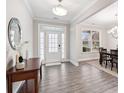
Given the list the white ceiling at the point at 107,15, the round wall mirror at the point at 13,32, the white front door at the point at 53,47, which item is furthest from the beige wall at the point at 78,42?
the round wall mirror at the point at 13,32

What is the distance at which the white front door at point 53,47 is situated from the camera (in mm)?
6086

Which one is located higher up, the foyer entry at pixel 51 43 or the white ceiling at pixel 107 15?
the white ceiling at pixel 107 15

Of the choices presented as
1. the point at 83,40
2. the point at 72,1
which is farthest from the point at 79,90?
the point at 83,40

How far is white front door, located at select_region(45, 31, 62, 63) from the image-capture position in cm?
609

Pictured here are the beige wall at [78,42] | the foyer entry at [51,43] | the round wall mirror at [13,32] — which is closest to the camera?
the round wall mirror at [13,32]

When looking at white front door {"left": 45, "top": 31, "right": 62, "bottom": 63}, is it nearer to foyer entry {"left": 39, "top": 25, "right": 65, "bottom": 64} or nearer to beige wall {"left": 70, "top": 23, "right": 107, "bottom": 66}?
foyer entry {"left": 39, "top": 25, "right": 65, "bottom": 64}

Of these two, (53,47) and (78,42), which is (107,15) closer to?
(78,42)

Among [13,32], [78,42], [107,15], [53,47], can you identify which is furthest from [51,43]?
[13,32]

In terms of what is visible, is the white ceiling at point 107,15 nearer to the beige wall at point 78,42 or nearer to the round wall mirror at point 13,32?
the beige wall at point 78,42

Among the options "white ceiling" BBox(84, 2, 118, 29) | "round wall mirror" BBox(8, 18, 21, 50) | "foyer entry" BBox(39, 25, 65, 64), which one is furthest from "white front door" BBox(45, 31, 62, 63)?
"round wall mirror" BBox(8, 18, 21, 50)

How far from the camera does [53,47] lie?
6207mm

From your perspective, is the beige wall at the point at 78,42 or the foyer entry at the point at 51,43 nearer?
the beige wall at the point at 78,42
